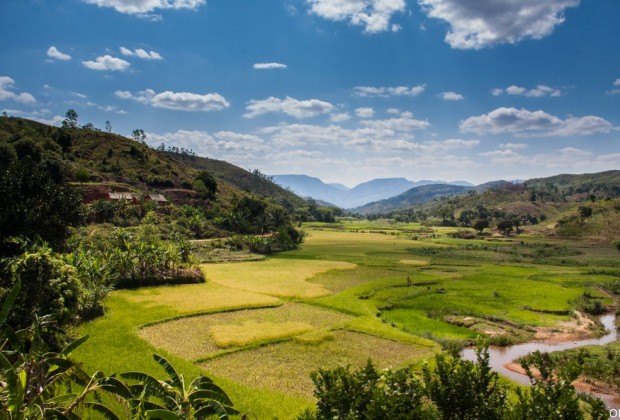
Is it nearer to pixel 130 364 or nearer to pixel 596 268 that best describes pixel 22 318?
pixel 130 364

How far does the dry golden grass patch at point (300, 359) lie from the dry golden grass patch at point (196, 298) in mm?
11238

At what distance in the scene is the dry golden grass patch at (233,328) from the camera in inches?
1105

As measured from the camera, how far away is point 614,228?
111 metres

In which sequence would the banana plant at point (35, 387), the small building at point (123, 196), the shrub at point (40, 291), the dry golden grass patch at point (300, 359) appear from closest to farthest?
the banana plant at point (35, 387) → the dry golden grass patch at point (300, 359) → the shrub at point (40, 291) → the small building at point (123, 196)

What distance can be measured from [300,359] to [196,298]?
60.1ft

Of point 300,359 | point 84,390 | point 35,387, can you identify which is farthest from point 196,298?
point 84,390

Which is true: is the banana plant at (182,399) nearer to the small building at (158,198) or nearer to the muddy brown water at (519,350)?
the muddy brown water at (519,350)

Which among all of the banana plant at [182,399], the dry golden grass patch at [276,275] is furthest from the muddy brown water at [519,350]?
the banana plant at [182,399]

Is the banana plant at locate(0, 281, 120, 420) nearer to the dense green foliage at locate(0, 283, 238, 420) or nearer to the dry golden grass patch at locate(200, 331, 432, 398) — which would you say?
the dense green foliage at locate(0, 283, 238, 420)

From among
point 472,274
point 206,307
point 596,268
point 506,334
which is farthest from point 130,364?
point 596,268

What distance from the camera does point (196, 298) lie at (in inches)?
1610

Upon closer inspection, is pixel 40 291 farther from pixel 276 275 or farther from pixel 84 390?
pixel 276 275

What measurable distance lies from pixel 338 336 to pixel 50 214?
88.6 ft

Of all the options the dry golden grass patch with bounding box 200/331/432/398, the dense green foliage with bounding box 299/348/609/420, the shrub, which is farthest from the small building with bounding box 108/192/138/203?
the dense green foliage with bounding box 299/348/609/420
